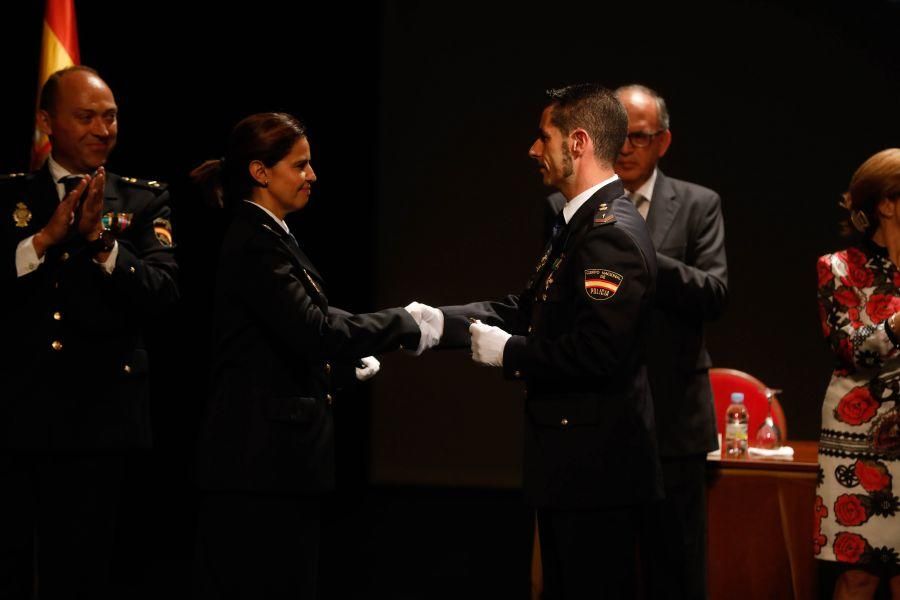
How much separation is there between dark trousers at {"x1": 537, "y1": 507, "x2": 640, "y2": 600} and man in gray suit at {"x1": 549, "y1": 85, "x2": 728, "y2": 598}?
0.58 metres

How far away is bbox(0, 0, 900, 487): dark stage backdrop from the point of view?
4898 millimetres

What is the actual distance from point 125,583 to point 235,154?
2.25 m

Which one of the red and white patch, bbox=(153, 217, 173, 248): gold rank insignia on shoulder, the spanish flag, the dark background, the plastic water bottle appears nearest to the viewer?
the red and white patch

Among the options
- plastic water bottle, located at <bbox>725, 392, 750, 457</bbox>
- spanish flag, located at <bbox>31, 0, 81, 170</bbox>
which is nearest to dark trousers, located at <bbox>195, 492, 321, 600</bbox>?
plastic water bottle, located at <bbox>725, 392, 750, 457</bbox>

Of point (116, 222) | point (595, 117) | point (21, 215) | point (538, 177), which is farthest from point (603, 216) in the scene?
point (538, 177)

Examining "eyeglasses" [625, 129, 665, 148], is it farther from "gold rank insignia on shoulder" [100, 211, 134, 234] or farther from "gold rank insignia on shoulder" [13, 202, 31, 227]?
"gold rank insignia on shoulder" [13, 202, 31, 227]

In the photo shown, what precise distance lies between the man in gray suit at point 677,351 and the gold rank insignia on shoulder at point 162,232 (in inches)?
49.8

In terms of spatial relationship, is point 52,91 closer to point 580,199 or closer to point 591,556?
point 580,199

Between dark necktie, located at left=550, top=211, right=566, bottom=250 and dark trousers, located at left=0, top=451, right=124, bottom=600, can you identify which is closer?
dark necktie, located at left=550, top=211, right=566, bottom=250

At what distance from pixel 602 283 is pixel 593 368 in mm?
174

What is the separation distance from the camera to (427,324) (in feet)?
8.66

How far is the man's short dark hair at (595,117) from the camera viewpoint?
7.36 feet

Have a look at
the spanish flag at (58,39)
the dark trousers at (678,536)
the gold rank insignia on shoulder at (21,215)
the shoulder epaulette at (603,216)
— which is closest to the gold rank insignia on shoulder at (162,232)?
the gold rank insignia on shoulder at (21,215)

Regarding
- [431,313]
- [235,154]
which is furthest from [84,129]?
[431,313]
